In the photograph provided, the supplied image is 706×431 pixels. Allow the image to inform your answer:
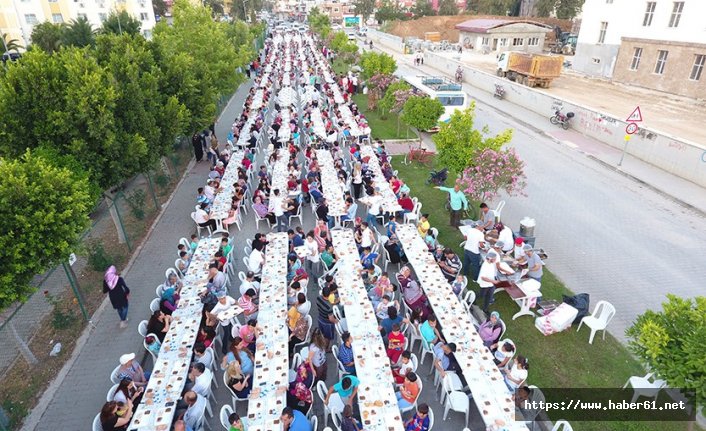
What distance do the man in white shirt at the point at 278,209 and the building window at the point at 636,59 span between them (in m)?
33.6

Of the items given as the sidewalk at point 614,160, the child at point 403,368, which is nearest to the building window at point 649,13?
the sidewalk at point 614,160

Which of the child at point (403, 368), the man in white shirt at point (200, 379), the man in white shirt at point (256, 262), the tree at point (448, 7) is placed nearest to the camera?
the man in white shirt at point (200, 379)

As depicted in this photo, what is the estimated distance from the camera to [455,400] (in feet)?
22.6

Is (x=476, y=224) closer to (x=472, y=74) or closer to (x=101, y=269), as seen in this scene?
(x=101, y=269)

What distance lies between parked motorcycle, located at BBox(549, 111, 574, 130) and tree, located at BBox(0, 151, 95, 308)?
23.7 metres

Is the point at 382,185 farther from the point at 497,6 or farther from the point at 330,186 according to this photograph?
the point at 497,6

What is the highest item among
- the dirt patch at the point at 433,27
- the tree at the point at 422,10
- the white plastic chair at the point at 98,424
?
the tree at the point at 422,10

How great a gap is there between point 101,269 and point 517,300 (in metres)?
11.1

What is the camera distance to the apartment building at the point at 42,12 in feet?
145

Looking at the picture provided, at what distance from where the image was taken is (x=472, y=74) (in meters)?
36.2

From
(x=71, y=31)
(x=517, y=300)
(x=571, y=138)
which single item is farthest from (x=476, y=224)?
(x=71, y=31)

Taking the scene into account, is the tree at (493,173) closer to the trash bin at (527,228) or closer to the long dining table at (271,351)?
the trash bin at (527,228)

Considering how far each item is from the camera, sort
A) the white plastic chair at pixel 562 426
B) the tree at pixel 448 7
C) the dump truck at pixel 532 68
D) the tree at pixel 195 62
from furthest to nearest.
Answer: the tree at pixel 448 7 < the dump truck at pixel 532 68 < the tree at pixel 195 62 < the white plastic chair at pixel 562 426

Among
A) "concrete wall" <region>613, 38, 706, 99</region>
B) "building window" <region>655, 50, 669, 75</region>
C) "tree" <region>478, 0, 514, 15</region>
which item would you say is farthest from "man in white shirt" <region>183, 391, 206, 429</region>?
"tree" <region>478, 0, 514, 15</region>
